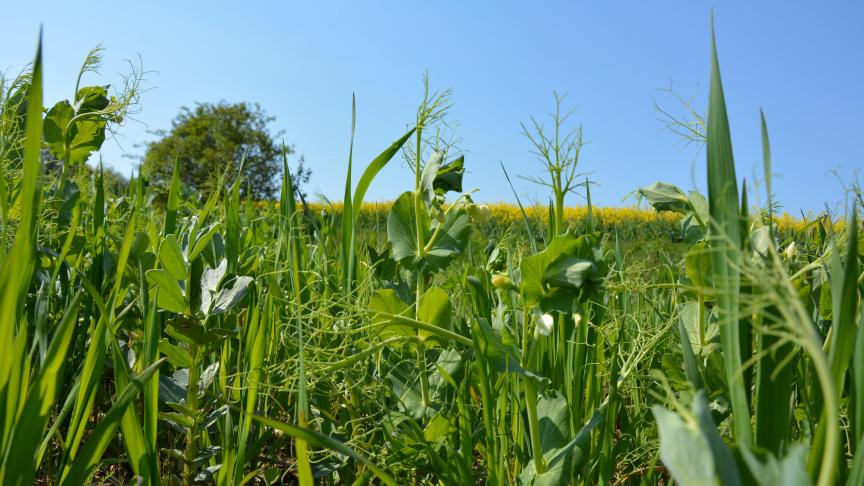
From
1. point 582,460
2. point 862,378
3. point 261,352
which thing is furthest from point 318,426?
point 862,378

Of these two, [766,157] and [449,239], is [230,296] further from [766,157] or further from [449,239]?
[766,157]

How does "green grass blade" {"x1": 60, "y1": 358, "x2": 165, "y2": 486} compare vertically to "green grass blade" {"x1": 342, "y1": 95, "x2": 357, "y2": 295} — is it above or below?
below

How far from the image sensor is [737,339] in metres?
0.58

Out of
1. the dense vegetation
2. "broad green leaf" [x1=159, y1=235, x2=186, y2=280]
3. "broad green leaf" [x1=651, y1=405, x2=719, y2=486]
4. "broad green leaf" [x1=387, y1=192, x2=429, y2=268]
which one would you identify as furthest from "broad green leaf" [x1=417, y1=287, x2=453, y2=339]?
"broad green leaf" [x1=651, y1=405, x2=719, y2=486]

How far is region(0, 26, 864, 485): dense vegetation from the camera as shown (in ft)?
1.92

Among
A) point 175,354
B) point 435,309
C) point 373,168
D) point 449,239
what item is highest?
point 373,168

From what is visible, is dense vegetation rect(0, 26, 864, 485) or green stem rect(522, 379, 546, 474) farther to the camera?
green stem rect(522, 379, 546, 474)

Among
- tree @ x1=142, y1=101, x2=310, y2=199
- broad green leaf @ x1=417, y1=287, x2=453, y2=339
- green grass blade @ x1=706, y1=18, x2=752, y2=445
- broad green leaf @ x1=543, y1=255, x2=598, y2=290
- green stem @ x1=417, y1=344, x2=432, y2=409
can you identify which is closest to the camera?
green grass blade @ x1=706, y1=18, x2=752, y2=445

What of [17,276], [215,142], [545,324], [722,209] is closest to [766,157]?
[722,209]

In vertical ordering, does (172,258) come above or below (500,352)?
above

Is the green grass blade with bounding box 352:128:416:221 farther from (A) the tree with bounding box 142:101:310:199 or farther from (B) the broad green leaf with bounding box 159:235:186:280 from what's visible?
(A) the tree with bounding box 142:101:310:199

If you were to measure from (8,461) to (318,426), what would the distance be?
0.52 meters

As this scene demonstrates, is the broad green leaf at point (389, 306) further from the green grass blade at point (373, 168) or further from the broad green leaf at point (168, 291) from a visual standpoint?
the broad green leaf at point (168, 291)

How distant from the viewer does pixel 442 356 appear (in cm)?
107
